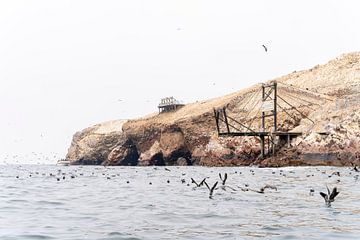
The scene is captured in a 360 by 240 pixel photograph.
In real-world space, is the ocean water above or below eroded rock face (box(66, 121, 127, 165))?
below

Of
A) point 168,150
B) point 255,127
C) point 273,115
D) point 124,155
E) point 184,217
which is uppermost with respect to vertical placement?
point 273,115

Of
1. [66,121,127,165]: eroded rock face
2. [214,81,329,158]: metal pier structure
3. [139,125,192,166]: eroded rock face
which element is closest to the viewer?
[214,81,329,158]: metal pier structure

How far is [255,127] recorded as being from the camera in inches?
4380

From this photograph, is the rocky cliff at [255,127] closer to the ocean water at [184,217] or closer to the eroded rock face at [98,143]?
the eroded rock face at [98,143]

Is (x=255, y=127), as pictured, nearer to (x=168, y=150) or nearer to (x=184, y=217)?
(x=168, y=150)

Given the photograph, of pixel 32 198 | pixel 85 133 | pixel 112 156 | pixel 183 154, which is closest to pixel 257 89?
pixel 183 154

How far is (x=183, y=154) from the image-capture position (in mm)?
121812

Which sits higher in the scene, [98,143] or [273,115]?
[273,115]

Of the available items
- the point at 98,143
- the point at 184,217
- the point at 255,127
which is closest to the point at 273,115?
the point at 255,127

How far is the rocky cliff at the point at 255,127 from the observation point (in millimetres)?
83812

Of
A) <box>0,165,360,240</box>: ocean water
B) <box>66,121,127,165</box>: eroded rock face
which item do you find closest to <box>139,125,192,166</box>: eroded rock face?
<box>66,121,127,165</box>: eroded rock face

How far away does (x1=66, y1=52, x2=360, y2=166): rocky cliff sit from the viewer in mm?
83812

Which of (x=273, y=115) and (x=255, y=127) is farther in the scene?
(x=255, y=127)

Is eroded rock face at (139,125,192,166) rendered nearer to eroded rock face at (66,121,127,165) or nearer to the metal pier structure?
the metal pier structure
